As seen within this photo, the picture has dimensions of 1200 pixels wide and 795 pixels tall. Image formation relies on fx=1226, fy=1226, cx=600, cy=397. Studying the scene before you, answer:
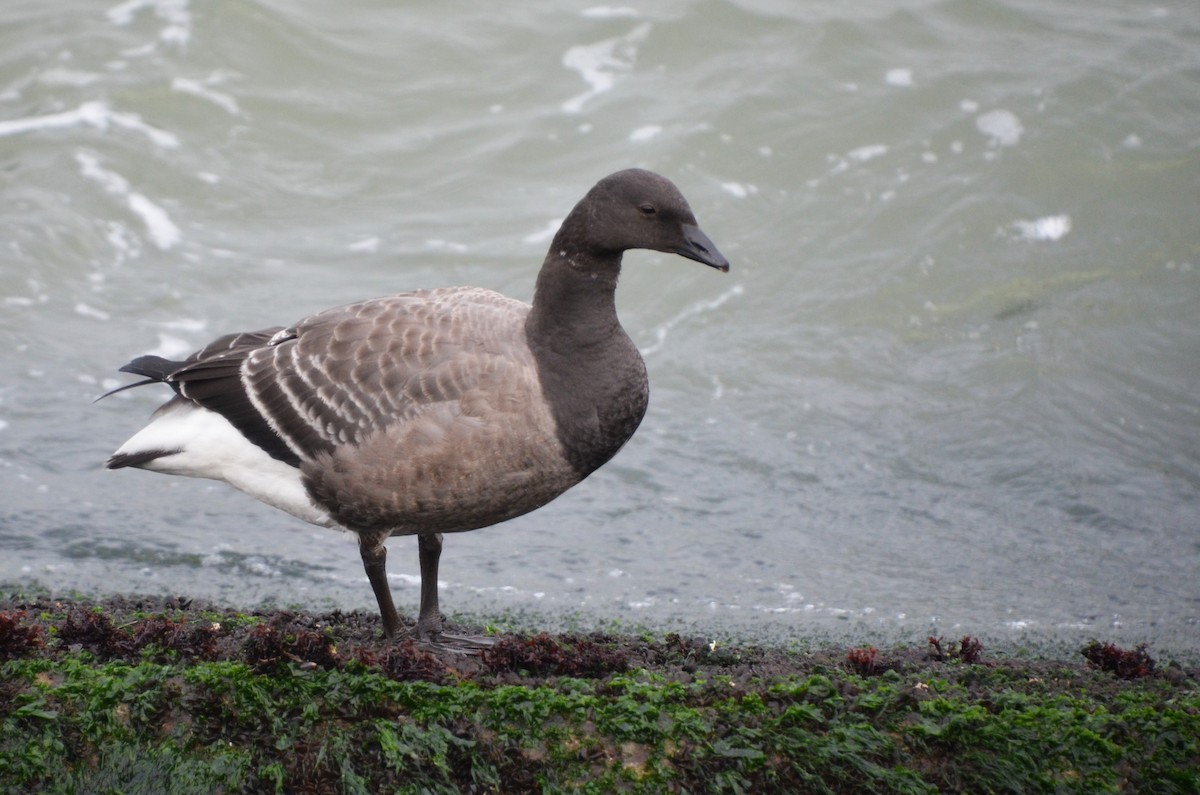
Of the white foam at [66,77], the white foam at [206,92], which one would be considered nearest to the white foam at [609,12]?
the white foam at [206,92]

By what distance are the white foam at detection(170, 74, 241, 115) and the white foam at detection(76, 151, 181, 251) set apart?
1.98 meters

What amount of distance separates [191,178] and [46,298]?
3047 millimetres

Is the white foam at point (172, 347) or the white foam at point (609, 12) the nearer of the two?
the white foam at point (172, 347)

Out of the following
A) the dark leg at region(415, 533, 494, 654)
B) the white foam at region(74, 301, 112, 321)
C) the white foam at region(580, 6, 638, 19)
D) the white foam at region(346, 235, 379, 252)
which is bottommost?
the dark leg at region(415, 533, 494, 654)

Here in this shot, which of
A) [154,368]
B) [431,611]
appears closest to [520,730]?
[431,611]

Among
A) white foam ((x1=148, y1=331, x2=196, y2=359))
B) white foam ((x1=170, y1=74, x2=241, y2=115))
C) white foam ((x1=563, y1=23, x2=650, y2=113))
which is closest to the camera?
white foam ((x1=148, y1=331, x2=196, y2=359))

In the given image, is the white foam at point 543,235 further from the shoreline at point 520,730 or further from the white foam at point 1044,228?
the shoreline at point 520,730

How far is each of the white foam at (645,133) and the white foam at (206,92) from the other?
527 cm

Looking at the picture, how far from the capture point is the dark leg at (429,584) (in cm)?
677

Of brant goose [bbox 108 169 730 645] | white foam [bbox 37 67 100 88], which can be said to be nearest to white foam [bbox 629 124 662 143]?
white foam [bbox 37 67 100 88]

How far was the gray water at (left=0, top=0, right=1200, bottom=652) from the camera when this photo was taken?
28.4ft

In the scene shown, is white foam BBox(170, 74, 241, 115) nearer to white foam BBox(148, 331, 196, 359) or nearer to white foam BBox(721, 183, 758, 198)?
white foam BBox(148, 331, 196, 359)

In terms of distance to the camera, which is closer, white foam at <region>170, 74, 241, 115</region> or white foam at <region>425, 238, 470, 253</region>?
white foam at <region>425, 238, 470, 253</region>

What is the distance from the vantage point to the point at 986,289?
44.0ft
